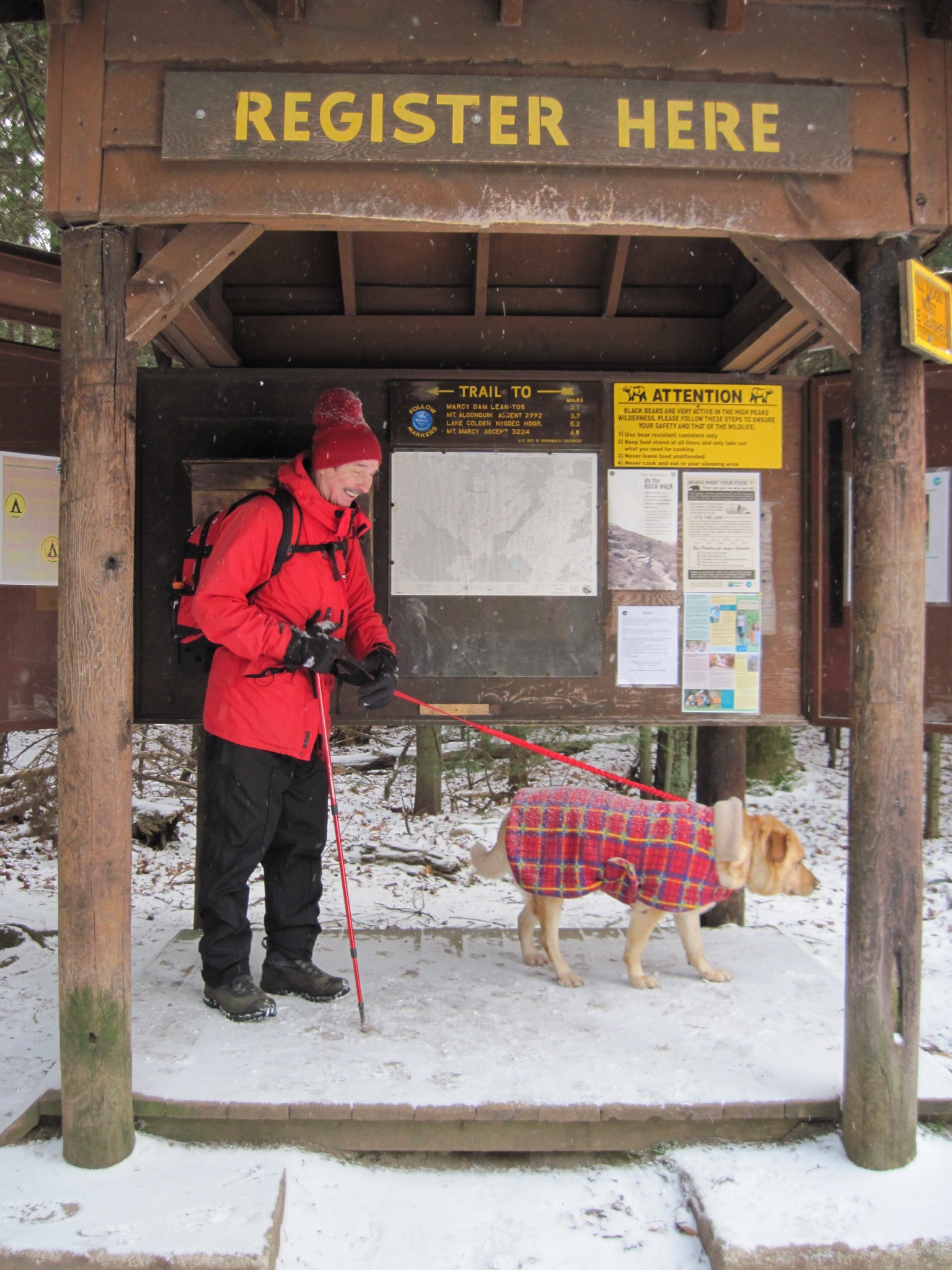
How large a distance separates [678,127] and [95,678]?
8.78 feet

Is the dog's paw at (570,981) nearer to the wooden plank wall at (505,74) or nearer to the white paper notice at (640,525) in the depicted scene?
the white paper notice at (640,525)

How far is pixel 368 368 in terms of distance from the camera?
15.5 ft

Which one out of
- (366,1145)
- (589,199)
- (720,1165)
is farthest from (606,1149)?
(589,199)

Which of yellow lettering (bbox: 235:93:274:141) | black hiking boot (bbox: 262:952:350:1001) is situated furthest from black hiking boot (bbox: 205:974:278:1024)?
yellow lettering (bbox: 235:93:274:141)

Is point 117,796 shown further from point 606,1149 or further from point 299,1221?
point 606,1149

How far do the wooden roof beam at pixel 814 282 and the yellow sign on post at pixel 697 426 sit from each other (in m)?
1.41

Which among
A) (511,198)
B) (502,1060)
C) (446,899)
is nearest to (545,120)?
(511,198)

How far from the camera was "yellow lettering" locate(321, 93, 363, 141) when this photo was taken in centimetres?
305

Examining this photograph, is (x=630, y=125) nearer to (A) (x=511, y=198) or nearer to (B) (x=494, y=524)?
(A) (x=511, y=198)

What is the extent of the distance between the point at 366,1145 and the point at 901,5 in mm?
4368

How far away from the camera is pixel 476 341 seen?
194 inches

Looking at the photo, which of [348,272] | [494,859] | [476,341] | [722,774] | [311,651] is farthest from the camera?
[722,774]

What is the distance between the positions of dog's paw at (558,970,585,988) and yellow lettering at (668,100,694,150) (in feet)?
11.2

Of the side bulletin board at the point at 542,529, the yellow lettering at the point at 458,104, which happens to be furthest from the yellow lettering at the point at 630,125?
the side bulletin board at the point at 542,529
